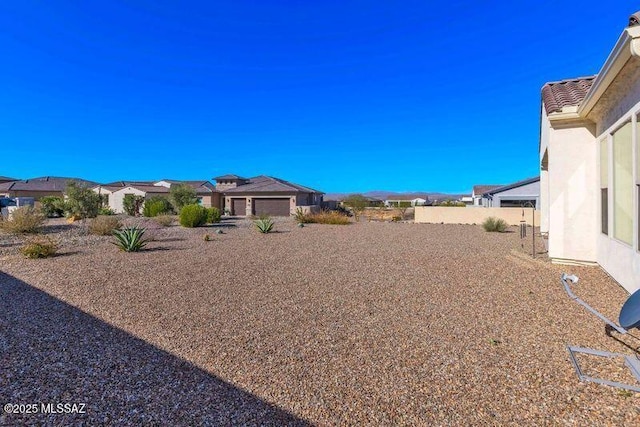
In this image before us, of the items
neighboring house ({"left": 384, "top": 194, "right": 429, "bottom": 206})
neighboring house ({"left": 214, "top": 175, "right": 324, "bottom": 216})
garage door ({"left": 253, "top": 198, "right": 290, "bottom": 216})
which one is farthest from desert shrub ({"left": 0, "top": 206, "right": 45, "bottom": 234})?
neighboring house ({"left": 384, "top": 194, "right": 429, "bottom": 206})

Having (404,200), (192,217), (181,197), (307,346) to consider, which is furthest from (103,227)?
(404,200)

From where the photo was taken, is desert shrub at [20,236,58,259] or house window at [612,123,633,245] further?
desert shrub at [20,236,58,259]

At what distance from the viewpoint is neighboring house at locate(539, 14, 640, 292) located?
17.8 feet

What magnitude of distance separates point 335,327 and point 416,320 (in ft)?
3.80

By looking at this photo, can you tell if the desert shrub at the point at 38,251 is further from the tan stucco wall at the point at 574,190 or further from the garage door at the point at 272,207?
the garage door at the point at 272,207

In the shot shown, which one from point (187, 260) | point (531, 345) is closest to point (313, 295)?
point (531, 345)

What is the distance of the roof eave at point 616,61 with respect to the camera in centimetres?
435

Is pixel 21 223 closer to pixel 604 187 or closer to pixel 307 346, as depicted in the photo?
pixel 307 346

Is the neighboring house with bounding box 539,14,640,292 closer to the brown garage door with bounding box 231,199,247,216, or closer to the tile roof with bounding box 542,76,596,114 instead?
the tile roof with bounding box 542,76,596,114

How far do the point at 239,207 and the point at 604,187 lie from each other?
108ft

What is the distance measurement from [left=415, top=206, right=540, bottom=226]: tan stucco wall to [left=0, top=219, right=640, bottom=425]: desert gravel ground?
20023mm

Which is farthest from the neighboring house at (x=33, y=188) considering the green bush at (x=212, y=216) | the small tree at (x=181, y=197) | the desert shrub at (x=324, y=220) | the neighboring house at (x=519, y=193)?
the neighboring house at (x=519, y=193)

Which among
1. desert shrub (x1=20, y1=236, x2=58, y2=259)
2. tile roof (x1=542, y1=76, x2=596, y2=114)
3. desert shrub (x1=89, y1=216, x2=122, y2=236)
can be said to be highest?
tile roof (x1=542, y1=76, x2=596, y2=114)

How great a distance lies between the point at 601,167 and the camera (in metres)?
7.61
